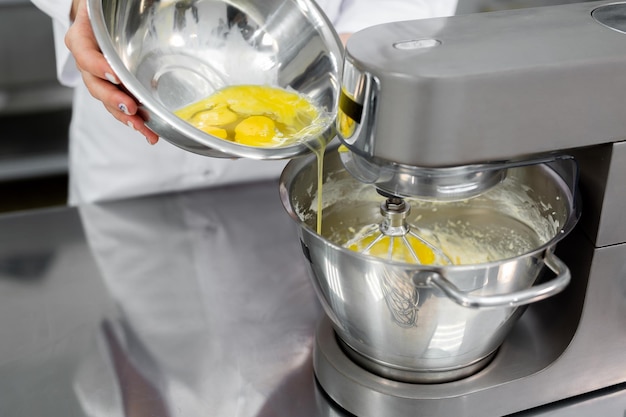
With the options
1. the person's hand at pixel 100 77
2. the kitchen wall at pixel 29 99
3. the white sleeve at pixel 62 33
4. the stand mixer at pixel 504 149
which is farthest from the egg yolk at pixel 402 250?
the kitchen wall at pixel 29 99

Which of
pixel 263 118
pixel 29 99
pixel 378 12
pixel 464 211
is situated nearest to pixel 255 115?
pixel 263 118

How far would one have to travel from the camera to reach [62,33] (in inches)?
48.2

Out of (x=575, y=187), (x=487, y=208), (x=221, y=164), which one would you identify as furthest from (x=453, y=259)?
(x=221, y=164)

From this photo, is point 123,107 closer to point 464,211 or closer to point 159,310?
point 159,310

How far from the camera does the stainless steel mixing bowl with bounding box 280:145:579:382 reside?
0.62 metres

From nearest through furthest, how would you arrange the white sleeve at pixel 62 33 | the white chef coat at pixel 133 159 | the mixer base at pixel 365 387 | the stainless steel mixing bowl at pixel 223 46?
the mixer base at pixel 365 387, the stainless steel mixing bowl at pixel 223 46, the white sleeve at pixel 62 33, the white chef coat at pixel 133 159

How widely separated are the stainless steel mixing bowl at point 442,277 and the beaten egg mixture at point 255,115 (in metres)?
0.04

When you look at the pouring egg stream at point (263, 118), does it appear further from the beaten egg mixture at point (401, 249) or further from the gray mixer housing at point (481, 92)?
the gray mixer housing at point (481, 92)

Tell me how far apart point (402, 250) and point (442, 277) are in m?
0.20

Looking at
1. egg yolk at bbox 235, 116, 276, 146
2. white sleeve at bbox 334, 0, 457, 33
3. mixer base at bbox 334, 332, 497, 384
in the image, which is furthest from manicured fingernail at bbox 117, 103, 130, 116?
white sleeve at bbox 334, 0, 457, 33

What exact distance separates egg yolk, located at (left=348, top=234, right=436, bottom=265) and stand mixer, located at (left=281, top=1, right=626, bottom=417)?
0.11m

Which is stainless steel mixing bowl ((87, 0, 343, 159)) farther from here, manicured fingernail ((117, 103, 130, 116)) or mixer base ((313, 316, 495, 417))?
mixer base ((313, 316, 495, 417))

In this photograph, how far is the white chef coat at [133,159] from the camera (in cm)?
122

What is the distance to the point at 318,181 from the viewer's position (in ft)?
2.51
